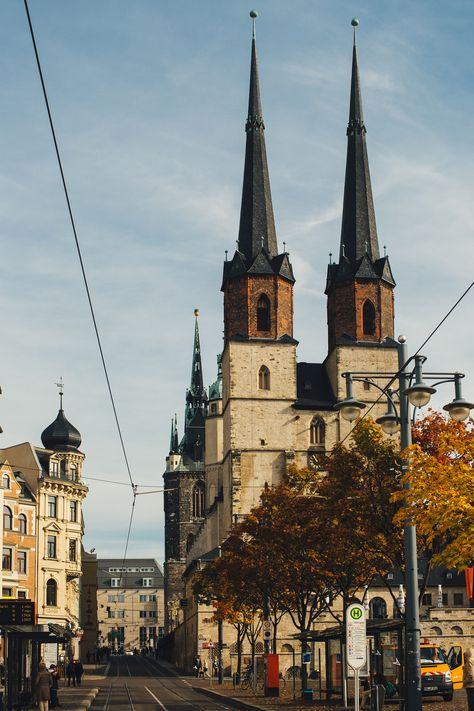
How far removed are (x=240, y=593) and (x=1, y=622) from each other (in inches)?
1132

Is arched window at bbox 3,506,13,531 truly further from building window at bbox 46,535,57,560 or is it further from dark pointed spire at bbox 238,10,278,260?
dark pointed spire at bbox 238,10,278,260

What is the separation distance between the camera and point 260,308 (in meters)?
95.6

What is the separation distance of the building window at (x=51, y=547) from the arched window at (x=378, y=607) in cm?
2382

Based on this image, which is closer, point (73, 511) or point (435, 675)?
point (435, 675)

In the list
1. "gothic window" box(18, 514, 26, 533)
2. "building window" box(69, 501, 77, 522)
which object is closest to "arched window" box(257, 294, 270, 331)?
"building window" box(69, 501, 77, 522)

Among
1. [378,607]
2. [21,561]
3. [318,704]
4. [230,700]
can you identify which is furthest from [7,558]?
[318,704]

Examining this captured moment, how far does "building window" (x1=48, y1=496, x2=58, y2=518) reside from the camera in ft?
268

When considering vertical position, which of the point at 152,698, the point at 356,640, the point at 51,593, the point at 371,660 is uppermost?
the point at 356,640

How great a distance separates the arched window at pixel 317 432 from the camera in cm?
9344

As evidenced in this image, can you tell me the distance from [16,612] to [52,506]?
55.9m

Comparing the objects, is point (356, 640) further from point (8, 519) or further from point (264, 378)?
point (264, 378)

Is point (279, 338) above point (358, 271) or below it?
below

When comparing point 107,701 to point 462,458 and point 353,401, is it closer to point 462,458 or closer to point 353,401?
point 462,458

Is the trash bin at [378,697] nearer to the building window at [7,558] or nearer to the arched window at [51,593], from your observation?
the building window at [7,558]
